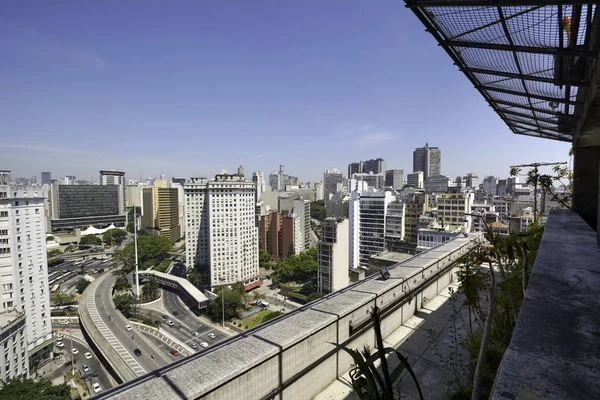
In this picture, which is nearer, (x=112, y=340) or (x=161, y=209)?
(x=112, y=340)

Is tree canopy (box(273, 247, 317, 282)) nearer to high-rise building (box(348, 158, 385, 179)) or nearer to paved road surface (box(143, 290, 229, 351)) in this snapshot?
paved road surface (box(143, 290, 229, 351))

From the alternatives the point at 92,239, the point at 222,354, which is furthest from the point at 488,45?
the point at 92,239

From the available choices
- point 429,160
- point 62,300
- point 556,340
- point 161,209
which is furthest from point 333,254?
point 429,160

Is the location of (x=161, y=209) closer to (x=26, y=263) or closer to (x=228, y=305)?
(x=26, y=263)

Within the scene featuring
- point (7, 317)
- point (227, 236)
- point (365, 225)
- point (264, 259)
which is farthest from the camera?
point (264, 259)

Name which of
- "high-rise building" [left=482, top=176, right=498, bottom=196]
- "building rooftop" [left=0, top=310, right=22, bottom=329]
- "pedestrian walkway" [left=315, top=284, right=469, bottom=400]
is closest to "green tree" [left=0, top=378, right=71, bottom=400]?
"building rooftop" [left=0, top=310, right=22, bottom=329]

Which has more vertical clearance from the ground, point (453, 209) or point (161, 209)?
point (453, 209)

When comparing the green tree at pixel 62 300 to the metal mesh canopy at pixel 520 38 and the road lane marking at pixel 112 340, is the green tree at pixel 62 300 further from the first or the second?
the metal mesh canopy at pixel 520 38
